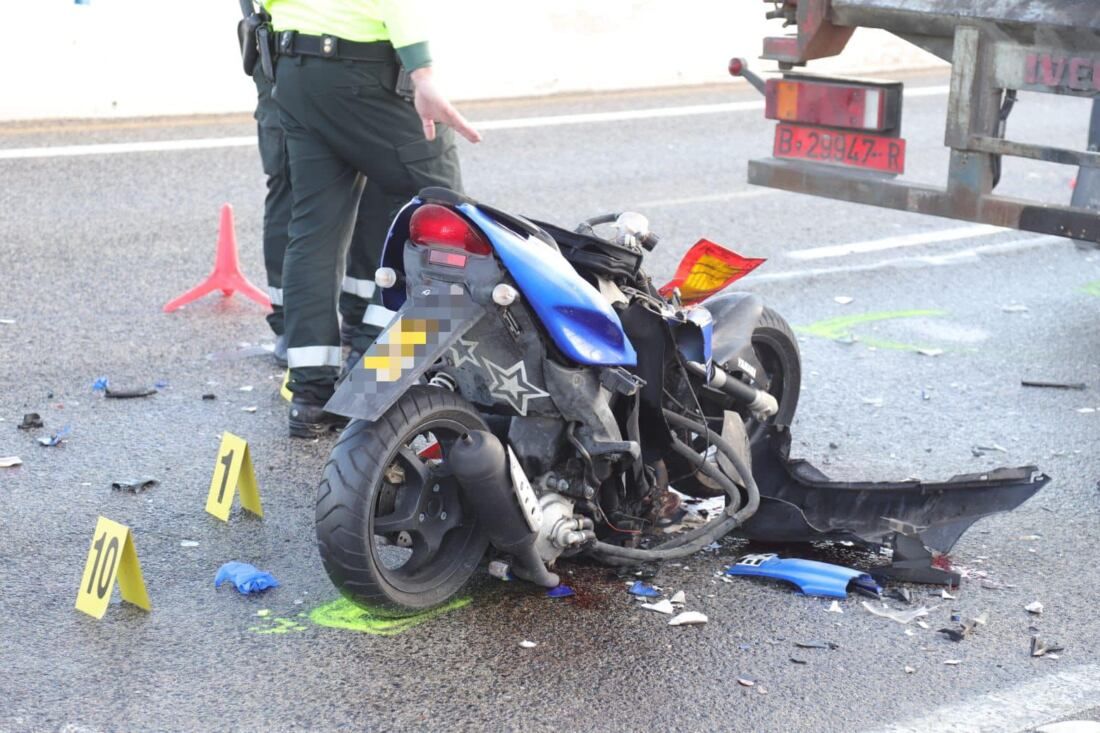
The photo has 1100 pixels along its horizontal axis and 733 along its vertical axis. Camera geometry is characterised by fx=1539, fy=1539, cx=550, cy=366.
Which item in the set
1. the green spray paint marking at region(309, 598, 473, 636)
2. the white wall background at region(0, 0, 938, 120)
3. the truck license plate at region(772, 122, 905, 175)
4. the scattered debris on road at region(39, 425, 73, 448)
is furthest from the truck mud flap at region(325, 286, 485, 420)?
the white wall background at region(0, 0, 938, 120)

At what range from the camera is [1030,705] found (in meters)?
3.58

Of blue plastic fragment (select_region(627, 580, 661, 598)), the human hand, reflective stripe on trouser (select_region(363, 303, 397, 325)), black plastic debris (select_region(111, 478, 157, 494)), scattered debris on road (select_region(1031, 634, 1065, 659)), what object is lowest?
scattered debris on road (select_region(1031, 634, 1065, 659))

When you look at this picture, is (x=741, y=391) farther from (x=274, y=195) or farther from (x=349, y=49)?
(x=274, y=195)

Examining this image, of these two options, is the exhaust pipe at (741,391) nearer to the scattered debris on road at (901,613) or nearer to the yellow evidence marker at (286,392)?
the scattered debris on road at (901,613)

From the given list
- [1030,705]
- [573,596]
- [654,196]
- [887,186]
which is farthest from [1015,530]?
[654,196]

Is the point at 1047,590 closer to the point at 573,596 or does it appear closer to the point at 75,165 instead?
the point at 573,596

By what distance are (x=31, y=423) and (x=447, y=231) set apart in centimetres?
221

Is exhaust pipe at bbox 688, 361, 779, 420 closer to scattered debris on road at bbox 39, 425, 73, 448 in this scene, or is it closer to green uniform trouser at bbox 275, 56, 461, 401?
green uniform trouser at bbox 275, 56, 461, 401

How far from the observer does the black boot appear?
5.34 m

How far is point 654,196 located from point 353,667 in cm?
618

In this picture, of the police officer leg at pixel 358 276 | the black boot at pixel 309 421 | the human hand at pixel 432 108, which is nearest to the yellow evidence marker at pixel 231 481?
the black boot at pixel 309 421

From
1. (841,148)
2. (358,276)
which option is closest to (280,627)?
(358,276)

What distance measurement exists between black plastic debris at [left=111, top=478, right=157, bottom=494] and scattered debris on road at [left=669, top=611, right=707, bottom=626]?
181cm

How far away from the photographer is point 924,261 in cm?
821
